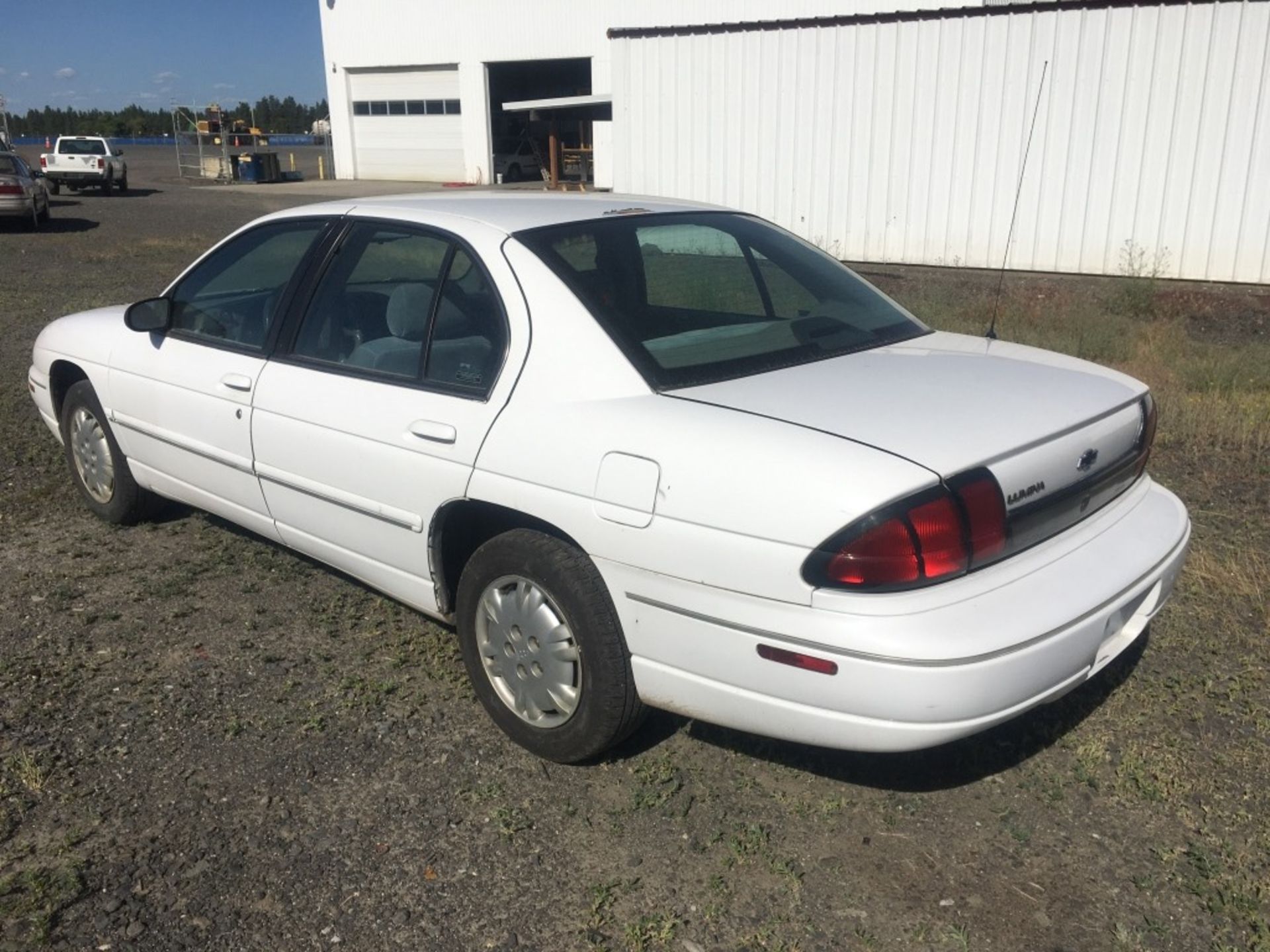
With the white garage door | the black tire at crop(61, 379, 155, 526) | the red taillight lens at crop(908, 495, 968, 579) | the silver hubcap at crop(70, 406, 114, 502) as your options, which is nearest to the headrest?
the red taillight lens at crop(908, 495, 968, 579)

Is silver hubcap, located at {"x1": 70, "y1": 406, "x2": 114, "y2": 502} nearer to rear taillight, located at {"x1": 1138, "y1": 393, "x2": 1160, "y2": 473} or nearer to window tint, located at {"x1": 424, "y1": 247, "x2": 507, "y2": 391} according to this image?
window tint, located at {"x1": 424, "y1": 247, "x2": 507, "y2": 391}

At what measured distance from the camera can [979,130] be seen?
495 inches


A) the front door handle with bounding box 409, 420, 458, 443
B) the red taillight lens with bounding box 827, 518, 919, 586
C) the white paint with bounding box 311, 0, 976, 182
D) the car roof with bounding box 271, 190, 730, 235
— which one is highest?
the white paint with bounding box 311, 0, 976, 182

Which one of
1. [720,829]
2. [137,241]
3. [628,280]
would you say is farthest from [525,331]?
[137,241]

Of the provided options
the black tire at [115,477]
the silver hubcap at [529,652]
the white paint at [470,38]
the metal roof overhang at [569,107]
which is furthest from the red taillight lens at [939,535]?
the white paint at [470,38]

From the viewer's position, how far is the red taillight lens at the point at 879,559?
261cm

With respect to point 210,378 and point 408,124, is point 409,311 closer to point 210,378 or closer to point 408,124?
point 210,378

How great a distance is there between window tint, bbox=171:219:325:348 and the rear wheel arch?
48.9 inches

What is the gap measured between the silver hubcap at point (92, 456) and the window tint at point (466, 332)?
238 cm

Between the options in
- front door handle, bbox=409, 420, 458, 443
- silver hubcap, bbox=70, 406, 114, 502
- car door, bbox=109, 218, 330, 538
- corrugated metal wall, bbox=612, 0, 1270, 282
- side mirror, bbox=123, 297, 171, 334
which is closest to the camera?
front door handle, bbox=409, 420, 458, 443

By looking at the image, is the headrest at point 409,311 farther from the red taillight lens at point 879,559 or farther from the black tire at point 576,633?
the red taillight lens at point 879,559

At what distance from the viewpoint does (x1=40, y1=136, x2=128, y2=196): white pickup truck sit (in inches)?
1299

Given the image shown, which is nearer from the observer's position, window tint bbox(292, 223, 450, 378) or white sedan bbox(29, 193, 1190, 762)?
white sedan bbox(29, 193, 1190, 762)

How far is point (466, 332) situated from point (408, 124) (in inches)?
1342
